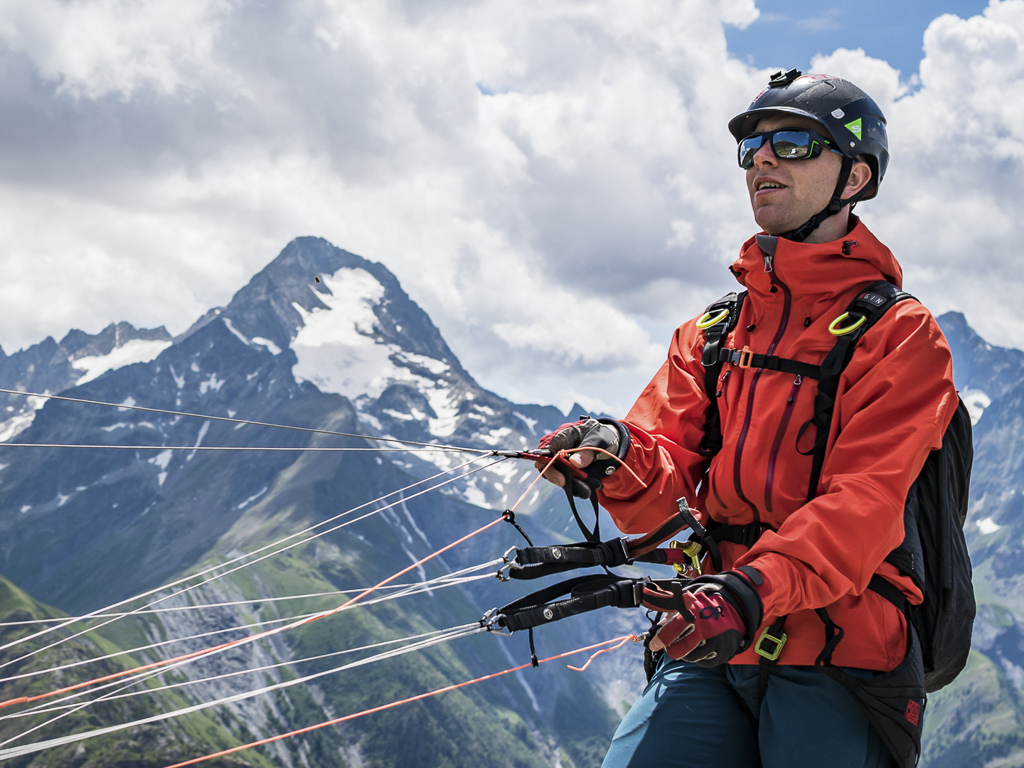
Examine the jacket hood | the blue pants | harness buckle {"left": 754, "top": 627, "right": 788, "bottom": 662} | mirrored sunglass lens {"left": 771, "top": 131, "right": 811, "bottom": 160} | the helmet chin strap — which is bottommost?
the blue pants

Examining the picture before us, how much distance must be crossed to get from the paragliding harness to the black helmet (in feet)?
2.90

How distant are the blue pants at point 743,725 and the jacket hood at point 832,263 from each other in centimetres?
200

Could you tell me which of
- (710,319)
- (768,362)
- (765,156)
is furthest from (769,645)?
(765,156)

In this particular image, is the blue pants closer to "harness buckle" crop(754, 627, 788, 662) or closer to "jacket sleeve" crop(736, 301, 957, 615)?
"harness buckle" crop(754, 627, 788, 662)

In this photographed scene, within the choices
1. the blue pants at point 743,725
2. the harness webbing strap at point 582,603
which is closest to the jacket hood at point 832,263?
the harness webbing strap at point 582,603

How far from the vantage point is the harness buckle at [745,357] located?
475 cm

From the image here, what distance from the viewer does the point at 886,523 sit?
3928 millimetres

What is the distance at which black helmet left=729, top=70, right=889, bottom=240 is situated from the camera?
16.1ft

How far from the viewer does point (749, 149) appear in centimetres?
510

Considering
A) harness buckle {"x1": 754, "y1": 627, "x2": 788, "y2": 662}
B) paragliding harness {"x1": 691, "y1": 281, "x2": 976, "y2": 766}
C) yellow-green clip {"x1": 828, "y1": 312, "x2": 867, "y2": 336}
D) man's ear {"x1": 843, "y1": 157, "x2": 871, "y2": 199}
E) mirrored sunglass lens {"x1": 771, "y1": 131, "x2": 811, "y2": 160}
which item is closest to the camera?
paragliding harness {"x1": 691, "y1": 281, "x2": 976, "y2": 766}

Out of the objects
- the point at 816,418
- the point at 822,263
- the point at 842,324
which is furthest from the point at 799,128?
the point at 816,418

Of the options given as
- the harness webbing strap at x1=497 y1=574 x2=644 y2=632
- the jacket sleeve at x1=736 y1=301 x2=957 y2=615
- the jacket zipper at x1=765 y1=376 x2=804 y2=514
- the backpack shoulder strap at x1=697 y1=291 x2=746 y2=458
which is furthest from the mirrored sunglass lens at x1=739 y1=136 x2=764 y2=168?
the harness webbing strap at x1=497 y1=574 x2=644 y2=632

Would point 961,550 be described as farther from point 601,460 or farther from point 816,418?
point 601,460

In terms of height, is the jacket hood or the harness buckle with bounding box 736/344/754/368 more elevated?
the jacket hood
